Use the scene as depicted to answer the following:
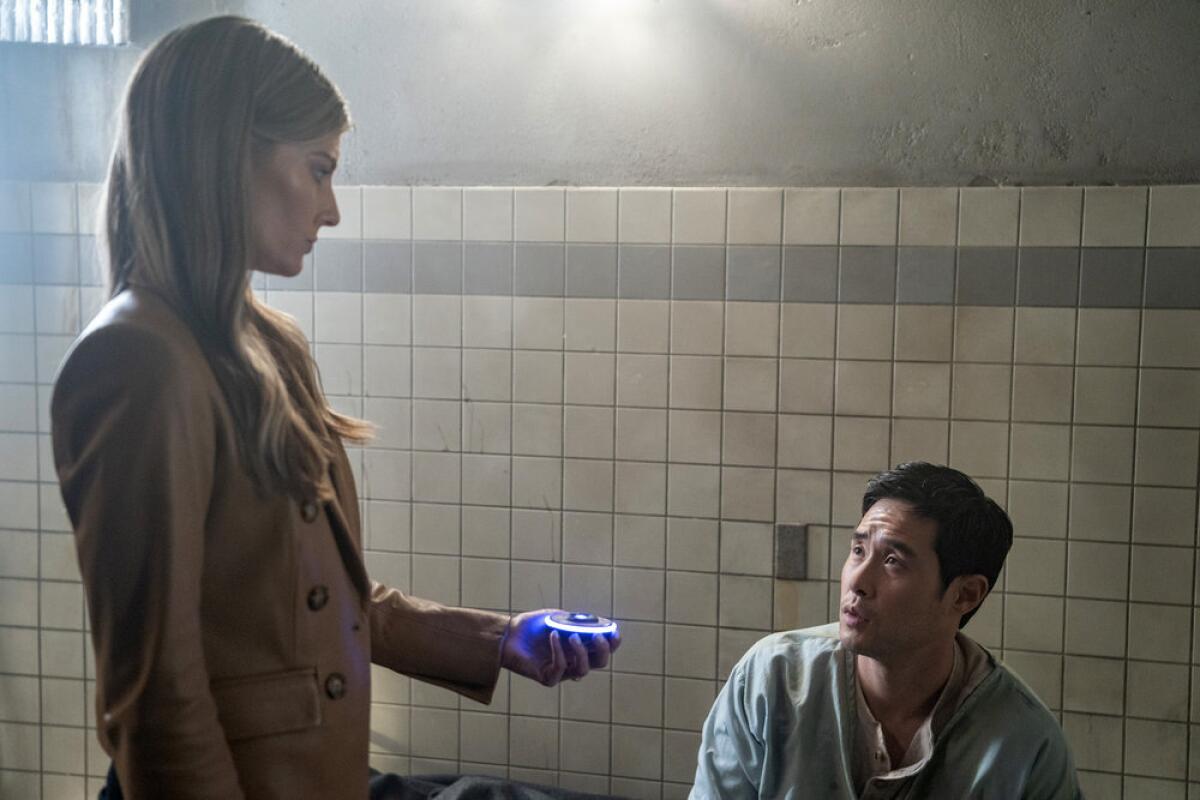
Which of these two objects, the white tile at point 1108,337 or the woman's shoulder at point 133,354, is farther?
the white tile at point 1108,337

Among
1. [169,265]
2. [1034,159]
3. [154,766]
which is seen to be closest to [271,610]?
[154,766]

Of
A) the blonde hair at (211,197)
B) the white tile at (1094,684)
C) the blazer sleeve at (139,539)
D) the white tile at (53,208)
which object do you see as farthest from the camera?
the white tile at (53,208)

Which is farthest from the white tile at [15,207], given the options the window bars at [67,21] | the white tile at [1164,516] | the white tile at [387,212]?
the white tile at [1164,516]

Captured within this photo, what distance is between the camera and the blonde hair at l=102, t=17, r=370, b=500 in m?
1.33

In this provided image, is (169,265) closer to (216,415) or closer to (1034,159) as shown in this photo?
(216,415)

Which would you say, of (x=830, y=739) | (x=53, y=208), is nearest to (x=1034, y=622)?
(x=830, y=739)

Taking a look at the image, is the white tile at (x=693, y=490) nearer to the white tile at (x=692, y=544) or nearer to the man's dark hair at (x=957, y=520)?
the white tile at (x=692, y=544)

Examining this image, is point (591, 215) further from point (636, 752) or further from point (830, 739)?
point (830, 739)

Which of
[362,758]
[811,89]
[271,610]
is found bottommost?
[362,758]

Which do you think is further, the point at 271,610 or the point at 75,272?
the point at 75,272

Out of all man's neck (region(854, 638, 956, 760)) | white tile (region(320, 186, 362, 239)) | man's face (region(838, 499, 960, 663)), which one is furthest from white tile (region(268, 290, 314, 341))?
man's neck (region(854, 638, 956, 760))

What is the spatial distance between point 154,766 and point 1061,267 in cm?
260

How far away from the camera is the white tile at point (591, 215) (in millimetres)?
3271

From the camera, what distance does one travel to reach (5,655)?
3629mm
